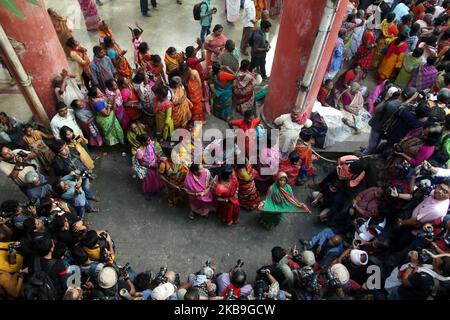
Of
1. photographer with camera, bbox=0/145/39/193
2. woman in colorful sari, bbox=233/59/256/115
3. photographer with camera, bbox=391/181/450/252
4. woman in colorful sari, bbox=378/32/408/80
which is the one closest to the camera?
photographer with camera, bbox=391/181/450/252

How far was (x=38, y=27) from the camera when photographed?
200 inches

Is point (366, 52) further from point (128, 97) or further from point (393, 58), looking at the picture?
point (128, 97)

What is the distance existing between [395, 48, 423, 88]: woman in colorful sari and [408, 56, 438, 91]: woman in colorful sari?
0.10m

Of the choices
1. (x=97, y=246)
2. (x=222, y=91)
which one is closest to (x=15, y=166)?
(x=97, y=246)

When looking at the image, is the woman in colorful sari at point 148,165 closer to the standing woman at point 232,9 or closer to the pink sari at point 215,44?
the pink sari at point 215,44

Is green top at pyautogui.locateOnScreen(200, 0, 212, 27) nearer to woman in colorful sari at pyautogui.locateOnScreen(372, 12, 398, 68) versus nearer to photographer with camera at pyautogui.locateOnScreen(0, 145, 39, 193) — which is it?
woman in colorful sari at pyautogui.locateOnScreen(372, 12, 398, 68)

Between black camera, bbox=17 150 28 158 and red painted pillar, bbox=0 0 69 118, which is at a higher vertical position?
red painted pillar, bbox=0 0 69 118

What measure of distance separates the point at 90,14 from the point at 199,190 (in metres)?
5.64

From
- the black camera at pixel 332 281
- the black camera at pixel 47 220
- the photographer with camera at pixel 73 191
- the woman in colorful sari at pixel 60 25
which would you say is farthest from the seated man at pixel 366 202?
the woman in colorful sari at pixel 60 25

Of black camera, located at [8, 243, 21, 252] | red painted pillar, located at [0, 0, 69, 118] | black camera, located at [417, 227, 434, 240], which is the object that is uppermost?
red painted pillar, located at [0, 0, 69, 118]

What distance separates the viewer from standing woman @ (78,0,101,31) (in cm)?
811

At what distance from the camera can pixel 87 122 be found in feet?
18.5

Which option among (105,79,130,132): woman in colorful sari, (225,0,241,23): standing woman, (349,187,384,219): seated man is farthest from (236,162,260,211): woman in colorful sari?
(225,0,241,23): standing woman

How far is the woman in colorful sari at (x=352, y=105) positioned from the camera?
6.73 m
